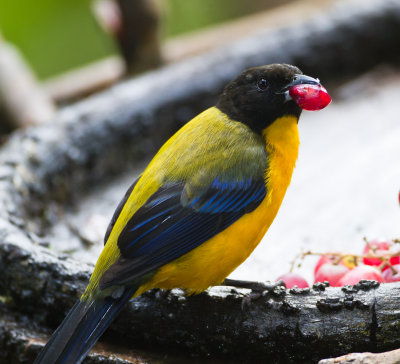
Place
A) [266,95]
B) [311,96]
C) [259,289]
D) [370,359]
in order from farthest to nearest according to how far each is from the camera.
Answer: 1. [266,95]
2. [311,96]
3. [259,289]
4. [370,359]

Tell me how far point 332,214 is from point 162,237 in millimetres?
1181

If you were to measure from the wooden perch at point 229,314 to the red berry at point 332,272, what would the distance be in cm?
26

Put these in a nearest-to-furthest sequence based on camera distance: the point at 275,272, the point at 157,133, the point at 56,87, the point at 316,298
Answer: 1. the point at 316,298
2. the point at 275,272
3. the point at 157,133
4. the point at 56,87

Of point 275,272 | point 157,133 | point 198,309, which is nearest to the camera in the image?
point 198,309

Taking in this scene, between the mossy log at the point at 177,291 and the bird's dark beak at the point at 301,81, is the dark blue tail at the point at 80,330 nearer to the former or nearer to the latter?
the mossy log at the point at 177,291

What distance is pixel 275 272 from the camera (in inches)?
100

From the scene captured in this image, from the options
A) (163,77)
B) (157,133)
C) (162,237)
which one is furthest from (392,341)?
(163,77)

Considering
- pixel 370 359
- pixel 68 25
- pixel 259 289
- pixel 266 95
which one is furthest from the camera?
pixel 68 25

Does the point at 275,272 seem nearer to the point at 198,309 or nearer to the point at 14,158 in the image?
the point at 198,309

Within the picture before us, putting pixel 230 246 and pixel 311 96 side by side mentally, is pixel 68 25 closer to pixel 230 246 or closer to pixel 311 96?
pixel 311 96

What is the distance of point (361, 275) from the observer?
6.56ft

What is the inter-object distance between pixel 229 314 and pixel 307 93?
731 mm

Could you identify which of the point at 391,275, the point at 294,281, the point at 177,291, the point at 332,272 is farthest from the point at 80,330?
the point at 391,275


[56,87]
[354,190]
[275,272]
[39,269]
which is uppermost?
[56,87]
